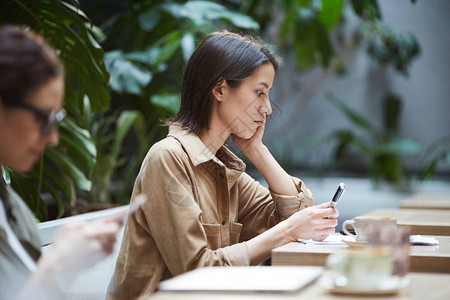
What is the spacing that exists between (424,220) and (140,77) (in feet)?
6.35

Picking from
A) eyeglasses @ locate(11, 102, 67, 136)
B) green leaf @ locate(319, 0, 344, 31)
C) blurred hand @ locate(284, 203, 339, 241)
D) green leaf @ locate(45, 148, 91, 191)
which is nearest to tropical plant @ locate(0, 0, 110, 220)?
green leaf @ locate(45, 148, 91, 191)

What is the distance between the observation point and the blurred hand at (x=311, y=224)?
1.59 metres

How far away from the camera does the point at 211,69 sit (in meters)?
1.70

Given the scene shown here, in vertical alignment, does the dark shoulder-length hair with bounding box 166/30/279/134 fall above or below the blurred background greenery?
above

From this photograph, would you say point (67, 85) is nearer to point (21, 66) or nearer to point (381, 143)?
point (21, 66)

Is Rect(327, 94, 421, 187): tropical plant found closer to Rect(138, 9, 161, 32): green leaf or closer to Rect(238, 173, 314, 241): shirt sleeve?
Rect(138, 9, 161, 32): green leaf

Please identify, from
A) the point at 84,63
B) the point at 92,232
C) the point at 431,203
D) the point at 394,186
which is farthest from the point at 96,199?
the point at 394,186

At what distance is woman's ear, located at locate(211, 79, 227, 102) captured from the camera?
1704 millimetres

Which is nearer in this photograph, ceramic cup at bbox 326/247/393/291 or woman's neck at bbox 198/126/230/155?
ceramic cup at bbox 326/247/393/291

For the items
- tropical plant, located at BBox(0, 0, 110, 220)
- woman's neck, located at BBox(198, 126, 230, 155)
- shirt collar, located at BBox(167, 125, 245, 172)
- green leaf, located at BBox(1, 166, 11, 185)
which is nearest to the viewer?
shirt collar, located at BBox(167, 125, 245, 172)

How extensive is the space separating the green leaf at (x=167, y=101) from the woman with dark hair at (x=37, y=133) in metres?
2.50

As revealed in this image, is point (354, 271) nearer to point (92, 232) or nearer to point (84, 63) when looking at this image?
point (92, 232)

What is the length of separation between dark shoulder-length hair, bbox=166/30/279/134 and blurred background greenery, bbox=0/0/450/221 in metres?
0.18

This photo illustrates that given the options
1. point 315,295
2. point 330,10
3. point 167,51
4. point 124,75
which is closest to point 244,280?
point 315,295
